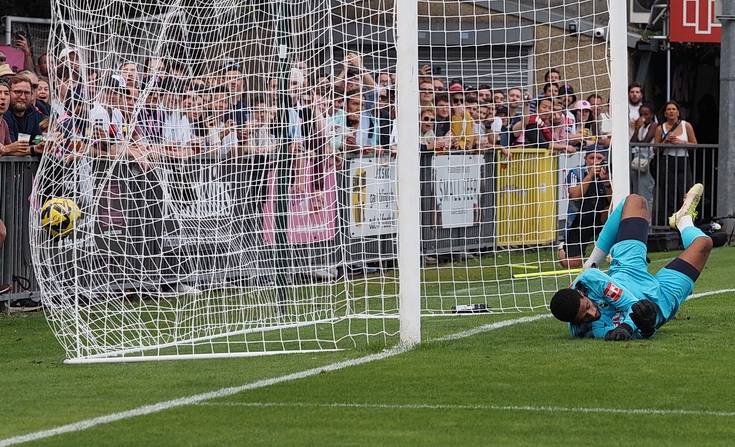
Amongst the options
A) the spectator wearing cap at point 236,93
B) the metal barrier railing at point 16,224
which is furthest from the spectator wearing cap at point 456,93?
the metal barrier railing at point 16,224

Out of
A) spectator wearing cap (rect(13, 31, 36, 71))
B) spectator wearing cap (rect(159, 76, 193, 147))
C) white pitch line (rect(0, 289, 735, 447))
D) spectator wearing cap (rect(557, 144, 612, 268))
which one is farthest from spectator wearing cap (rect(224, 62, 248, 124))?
spectator wearing cap (rect(13, 31, 36, 71))

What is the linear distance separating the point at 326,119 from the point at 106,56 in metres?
1.79

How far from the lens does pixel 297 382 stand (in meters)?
7.86

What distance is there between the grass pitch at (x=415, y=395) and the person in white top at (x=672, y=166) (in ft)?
36.8

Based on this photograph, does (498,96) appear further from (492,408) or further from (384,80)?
(492,408)

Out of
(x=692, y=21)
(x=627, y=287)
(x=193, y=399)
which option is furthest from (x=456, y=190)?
(x=692, y=21)

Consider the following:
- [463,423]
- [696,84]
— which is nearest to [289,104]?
[463,423]

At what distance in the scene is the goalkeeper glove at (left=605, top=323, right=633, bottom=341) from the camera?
30.3 ft

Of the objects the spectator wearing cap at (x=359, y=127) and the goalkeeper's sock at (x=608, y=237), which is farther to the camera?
the spectator wearing cap at (x=359, y=127)

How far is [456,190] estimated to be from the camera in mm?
15672

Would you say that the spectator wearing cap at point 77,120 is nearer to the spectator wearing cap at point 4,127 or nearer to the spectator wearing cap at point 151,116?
the spectator wearing cap at point 151,116

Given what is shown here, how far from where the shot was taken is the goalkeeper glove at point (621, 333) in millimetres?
9242

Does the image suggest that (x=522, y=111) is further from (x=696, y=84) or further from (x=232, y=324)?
(x=696, y=84)

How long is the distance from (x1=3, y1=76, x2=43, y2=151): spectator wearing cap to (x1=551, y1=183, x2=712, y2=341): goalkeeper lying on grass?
6.83 meters
